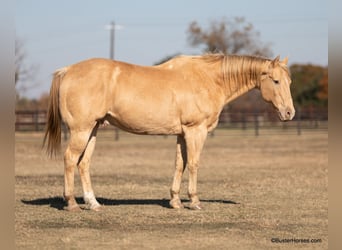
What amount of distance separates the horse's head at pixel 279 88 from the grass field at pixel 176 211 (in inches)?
Answer: 63.1

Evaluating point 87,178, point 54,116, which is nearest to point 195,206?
point 87,178

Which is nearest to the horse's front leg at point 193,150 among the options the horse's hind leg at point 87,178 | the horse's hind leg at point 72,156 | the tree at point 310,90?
the horse's hind leg at point 87,178

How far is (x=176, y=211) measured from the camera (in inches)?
328

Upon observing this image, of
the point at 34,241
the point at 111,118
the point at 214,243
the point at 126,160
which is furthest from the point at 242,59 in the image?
the point at 126,160

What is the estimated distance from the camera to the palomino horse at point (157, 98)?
26.7ft

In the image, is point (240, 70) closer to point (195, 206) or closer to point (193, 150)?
point (193, 150)

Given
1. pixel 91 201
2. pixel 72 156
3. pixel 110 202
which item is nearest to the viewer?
pixel 72 156

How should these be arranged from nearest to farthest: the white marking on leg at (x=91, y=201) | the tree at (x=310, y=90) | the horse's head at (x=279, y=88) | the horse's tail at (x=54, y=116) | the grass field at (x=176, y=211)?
1. the grass field at (x=176, y=211)
2. the white marking on leg at (x=91, y=201)
3. the horse's tail at (x=54, y=116)
4. the horse's head at (x=279, y=88)
5. the tree at (x=310, y=90)

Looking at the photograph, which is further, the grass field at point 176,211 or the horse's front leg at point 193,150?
the horse's front leg at point 193,150

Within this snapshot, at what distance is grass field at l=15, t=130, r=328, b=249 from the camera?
635 cm

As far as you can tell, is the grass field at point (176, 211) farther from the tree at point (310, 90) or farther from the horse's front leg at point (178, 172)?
the tree at point (310, 90)

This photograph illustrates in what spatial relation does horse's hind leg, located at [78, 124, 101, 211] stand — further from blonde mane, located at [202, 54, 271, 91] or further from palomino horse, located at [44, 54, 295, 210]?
blonde mane, located at [202, 54, 271, 91]

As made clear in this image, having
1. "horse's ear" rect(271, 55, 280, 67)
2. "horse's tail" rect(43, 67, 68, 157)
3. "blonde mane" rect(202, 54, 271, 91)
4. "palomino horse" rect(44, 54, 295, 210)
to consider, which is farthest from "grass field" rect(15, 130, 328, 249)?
"horse's ear" rect(271, 55, 280, 67)

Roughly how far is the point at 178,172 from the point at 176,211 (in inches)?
29.4
